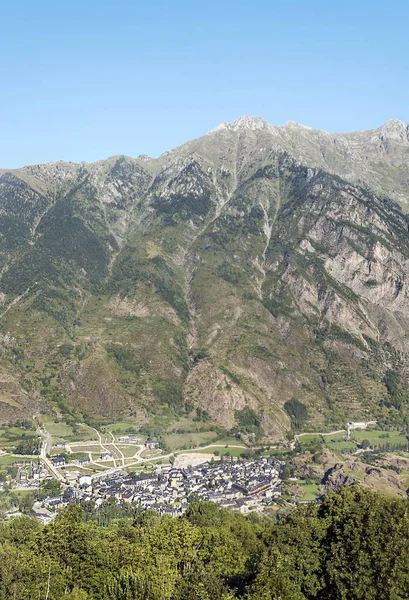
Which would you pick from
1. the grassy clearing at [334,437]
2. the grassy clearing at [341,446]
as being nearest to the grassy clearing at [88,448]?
the grassy clearing at [341,446]

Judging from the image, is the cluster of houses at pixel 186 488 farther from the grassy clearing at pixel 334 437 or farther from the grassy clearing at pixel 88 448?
the grassy clearing at pixel 334 437

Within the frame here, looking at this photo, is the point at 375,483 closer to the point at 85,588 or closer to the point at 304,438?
the point at 304,438

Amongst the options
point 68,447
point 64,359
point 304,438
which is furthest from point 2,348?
point 304,438

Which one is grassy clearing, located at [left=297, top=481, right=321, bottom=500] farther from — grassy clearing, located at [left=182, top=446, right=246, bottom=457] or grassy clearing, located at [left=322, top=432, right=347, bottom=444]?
grassy clearing, located at [left=322, top=432, right=347, bottom=444]

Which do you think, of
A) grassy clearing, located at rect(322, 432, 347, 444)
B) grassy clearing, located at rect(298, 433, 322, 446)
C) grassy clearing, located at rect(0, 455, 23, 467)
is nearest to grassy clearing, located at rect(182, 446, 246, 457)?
grassy clearing, located at rect(298, 433, 322, 446)

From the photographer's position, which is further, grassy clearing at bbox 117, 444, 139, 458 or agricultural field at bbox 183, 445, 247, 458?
agricultural field at bbox 183, 445, 247, 458

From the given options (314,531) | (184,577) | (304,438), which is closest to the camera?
(184,577)
